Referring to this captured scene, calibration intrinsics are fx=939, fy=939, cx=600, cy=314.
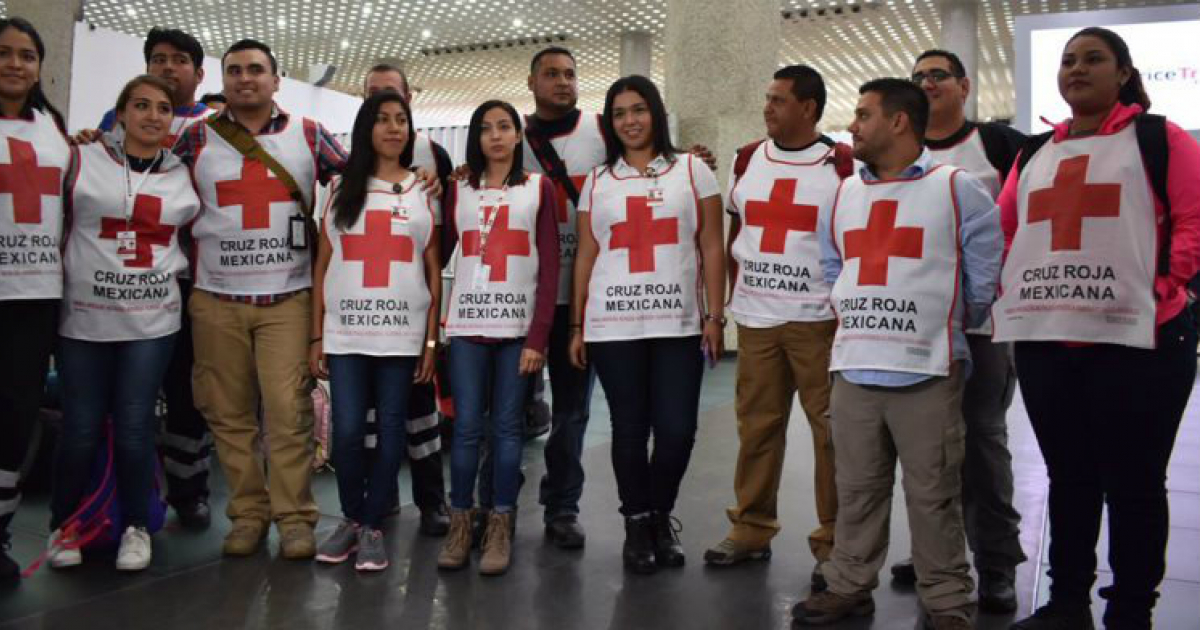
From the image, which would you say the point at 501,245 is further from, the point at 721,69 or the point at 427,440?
the point at 721,69

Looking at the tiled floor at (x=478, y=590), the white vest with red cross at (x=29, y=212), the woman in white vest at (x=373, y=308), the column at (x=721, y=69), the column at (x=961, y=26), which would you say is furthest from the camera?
the column at (x=961, y=26)

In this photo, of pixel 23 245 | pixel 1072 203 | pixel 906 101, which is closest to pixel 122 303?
pixel 23 245

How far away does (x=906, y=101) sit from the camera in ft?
→ 6.61

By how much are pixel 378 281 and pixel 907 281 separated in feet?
4.33

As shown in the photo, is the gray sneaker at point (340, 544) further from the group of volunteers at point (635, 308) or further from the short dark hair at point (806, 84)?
the short dark hair at point (806, 84)

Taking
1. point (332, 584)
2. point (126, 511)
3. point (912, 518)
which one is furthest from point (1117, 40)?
point (126, 511)

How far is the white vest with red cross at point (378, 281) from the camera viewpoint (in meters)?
2.44

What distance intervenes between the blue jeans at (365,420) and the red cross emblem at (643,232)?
2.16ft

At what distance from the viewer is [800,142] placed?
7.67ft

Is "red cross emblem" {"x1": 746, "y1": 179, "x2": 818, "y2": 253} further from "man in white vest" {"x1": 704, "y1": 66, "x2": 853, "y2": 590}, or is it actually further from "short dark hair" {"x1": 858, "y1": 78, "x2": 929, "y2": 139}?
"short dark hair" {"x1": 858, "y1": 78, "x2": 929, "y2": 139}

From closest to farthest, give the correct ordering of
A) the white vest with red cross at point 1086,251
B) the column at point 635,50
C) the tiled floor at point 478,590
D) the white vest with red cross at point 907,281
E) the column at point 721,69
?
the white vest with red cross at point 1086,251 → the white vest with red cross at point 907,281 → the tiled floor at point 478,590 → the column at point 721,69 → the column at point 635,50

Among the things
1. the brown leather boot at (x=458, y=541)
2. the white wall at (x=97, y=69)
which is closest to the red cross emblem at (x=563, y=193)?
the brown leather boot at (x=458, y=541)

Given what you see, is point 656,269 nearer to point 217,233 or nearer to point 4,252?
point 217,233

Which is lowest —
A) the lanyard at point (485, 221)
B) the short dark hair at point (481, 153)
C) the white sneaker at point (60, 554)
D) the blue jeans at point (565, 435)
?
the white sneaker at point (60, 554)
